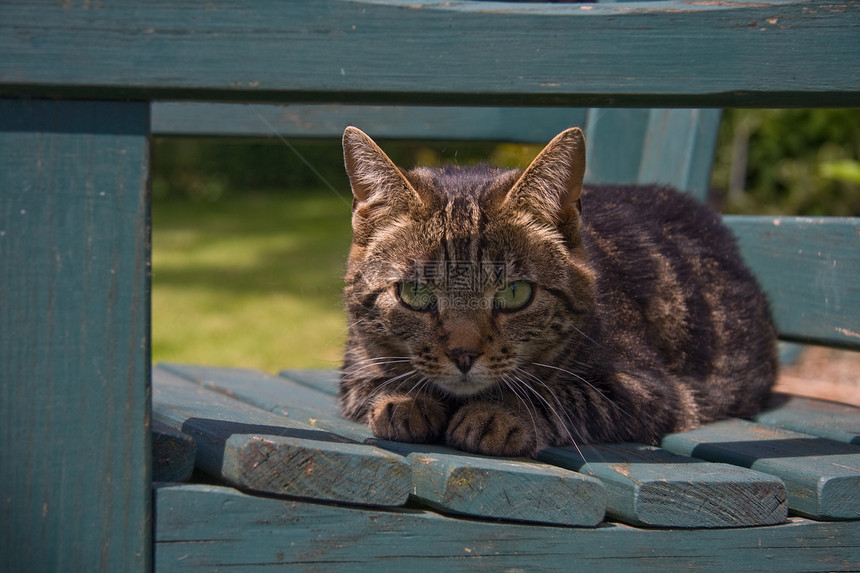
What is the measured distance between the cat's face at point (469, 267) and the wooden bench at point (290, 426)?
28 centimetres

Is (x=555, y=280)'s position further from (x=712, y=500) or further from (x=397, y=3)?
(x=397, y=3)

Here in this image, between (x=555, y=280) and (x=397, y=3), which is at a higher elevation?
(x=397, y=3)

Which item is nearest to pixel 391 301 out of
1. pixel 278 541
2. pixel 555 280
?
pixel 555 280

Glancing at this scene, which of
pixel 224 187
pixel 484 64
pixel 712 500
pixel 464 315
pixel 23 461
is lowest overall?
pixel 712 500

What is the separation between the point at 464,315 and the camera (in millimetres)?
2020

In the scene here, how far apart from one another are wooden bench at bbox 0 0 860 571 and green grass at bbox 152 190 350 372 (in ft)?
3.04

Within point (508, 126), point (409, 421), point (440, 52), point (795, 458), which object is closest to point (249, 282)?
point (508, 126)

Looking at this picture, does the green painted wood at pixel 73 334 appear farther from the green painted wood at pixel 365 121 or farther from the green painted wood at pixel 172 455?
the green painted wood at pixel 365 121

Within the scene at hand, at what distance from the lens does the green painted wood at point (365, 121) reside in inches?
125

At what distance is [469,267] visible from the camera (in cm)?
206

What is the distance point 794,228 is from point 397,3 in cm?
174

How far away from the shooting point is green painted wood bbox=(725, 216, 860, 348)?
103 inches

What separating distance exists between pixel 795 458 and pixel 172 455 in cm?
126

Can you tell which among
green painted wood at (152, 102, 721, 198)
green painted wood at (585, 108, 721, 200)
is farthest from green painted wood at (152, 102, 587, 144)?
green painted wood at (585, 108, 721, 200)
